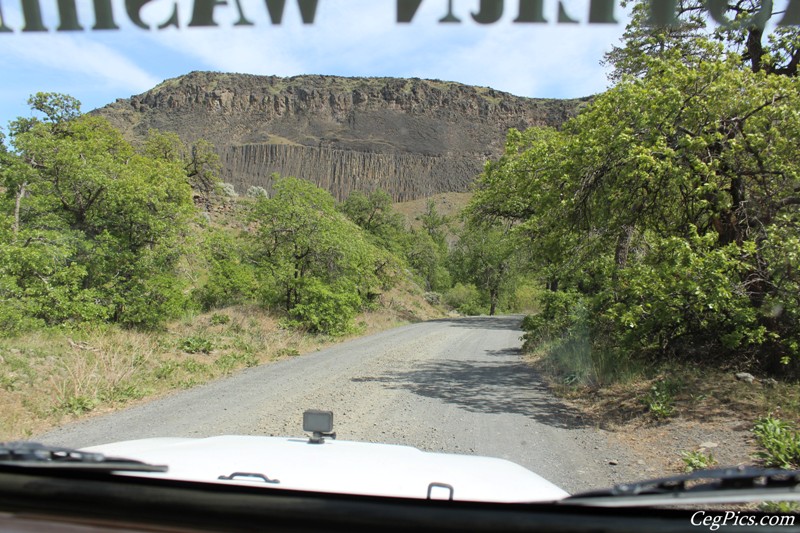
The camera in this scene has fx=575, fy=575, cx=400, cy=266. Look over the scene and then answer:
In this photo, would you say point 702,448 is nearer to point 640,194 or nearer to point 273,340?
point 640,194

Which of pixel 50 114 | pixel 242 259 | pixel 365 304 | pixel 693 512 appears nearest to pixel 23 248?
pixel 242 259

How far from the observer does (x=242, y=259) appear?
77.9 feet

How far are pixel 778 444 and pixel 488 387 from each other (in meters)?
6.53

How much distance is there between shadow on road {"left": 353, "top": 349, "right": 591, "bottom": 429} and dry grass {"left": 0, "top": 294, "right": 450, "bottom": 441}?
4.14 m

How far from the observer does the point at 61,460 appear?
2227 mm

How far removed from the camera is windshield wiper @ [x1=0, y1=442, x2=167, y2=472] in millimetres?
2164

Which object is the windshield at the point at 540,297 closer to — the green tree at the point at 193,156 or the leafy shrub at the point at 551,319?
the leafy shrub at the point at 551,319

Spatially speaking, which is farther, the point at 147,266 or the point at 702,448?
the point at 147,266

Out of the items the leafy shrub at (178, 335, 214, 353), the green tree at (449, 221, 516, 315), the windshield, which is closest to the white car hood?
the windshield

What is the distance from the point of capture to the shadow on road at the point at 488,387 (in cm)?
912

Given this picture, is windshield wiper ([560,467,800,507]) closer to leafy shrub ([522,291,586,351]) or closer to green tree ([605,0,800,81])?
green tree ([605,0,800,81])

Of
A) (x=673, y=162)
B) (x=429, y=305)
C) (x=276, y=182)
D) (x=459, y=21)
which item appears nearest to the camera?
(x=459, y=21)

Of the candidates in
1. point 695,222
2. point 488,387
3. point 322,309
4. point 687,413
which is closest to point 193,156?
point 322,309

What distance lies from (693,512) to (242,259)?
2311 cm
